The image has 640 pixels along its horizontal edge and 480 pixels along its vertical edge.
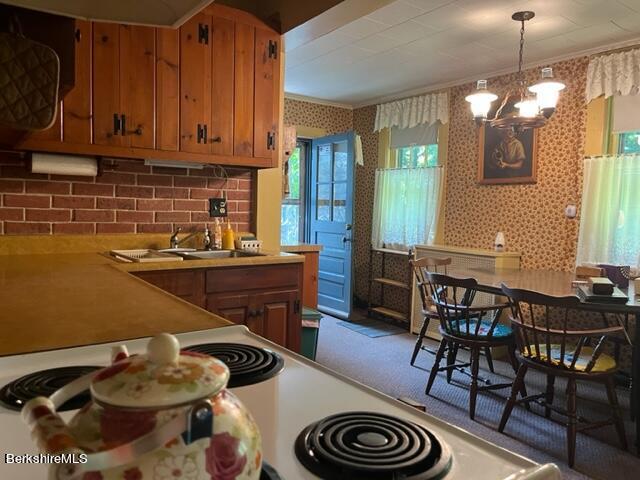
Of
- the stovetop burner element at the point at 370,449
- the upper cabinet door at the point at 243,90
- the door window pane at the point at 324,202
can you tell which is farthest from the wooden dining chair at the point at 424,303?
the stovetop burner element at the point at 370,449

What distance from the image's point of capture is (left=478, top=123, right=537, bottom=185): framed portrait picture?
401 cm

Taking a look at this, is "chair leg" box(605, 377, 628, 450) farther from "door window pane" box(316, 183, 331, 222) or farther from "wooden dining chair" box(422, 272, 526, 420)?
"door window pane" box(316, 183, 331, 222)

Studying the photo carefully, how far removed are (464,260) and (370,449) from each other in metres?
3.84

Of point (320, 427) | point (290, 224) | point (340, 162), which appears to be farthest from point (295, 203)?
point (320, 427)

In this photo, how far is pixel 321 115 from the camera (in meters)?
5.68

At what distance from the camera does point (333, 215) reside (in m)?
5.49

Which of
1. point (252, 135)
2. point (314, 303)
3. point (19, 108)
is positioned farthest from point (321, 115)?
point (19, 108)

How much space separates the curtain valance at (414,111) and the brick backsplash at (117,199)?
2.41 m

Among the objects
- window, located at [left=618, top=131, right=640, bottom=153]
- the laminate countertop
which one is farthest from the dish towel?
the laminate countertop

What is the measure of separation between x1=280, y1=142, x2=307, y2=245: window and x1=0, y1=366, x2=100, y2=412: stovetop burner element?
16.4 ft

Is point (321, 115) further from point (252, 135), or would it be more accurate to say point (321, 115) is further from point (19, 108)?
point (19, 108)

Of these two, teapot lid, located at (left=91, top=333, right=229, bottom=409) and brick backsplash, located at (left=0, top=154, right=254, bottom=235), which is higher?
brick backsplash, located at (left=0, top=154, right=254, bottom=235)

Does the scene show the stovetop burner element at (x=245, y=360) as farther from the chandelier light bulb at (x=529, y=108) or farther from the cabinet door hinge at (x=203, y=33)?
the chandelier light bulb at (x=529, y=108)

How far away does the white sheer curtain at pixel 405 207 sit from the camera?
4.84 m
